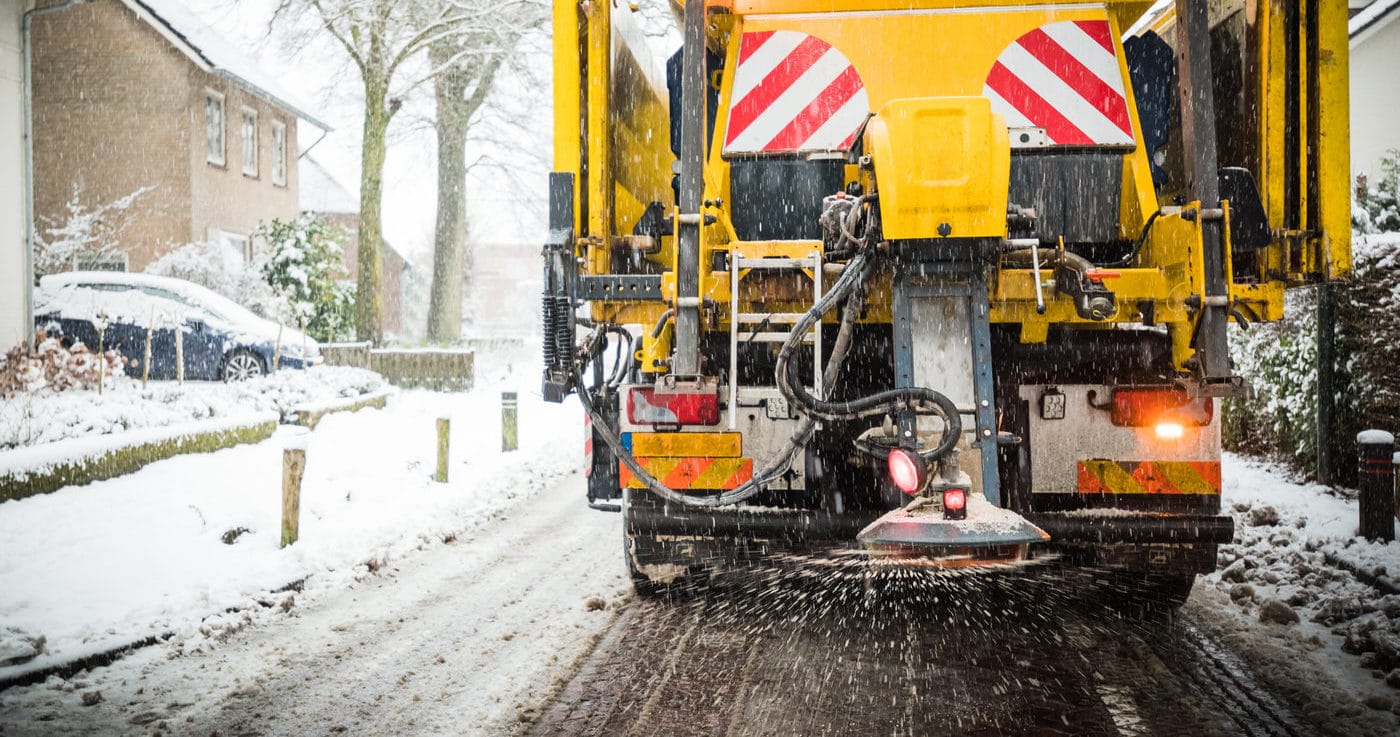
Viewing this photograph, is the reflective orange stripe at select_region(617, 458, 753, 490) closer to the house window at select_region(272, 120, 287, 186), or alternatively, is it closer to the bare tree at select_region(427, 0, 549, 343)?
the bare tree at select_region(427, 0, 549, 343)

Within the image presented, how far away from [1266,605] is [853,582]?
75.2 inches

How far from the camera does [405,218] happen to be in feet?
171

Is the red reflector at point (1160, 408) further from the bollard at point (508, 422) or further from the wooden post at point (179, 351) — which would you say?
the wooden post at point (179, 351)

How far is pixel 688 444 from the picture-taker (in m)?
4.37

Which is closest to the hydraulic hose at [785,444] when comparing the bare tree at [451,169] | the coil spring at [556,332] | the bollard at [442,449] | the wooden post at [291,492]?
the coil spring at [556,332]

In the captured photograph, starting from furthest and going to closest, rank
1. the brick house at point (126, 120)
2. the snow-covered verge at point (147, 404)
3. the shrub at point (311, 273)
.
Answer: the brick house at point (126, 120)
the shrub at point (311, 273)
the snow-covered verge at point (147, 404)

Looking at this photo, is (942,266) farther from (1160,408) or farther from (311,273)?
(311,273)

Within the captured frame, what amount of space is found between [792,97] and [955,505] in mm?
2268

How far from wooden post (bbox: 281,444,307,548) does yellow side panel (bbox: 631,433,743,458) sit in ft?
9.67

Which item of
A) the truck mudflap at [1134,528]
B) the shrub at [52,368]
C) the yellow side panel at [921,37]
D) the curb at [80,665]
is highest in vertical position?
the yellow side panel at [921,37]

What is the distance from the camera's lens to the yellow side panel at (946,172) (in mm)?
3695

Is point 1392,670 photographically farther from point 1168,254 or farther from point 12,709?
point 12,709

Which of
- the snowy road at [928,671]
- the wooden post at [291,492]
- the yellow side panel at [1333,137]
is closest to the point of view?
the snowy road at [928,671]

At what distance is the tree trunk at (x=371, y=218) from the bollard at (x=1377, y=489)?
1627cm
